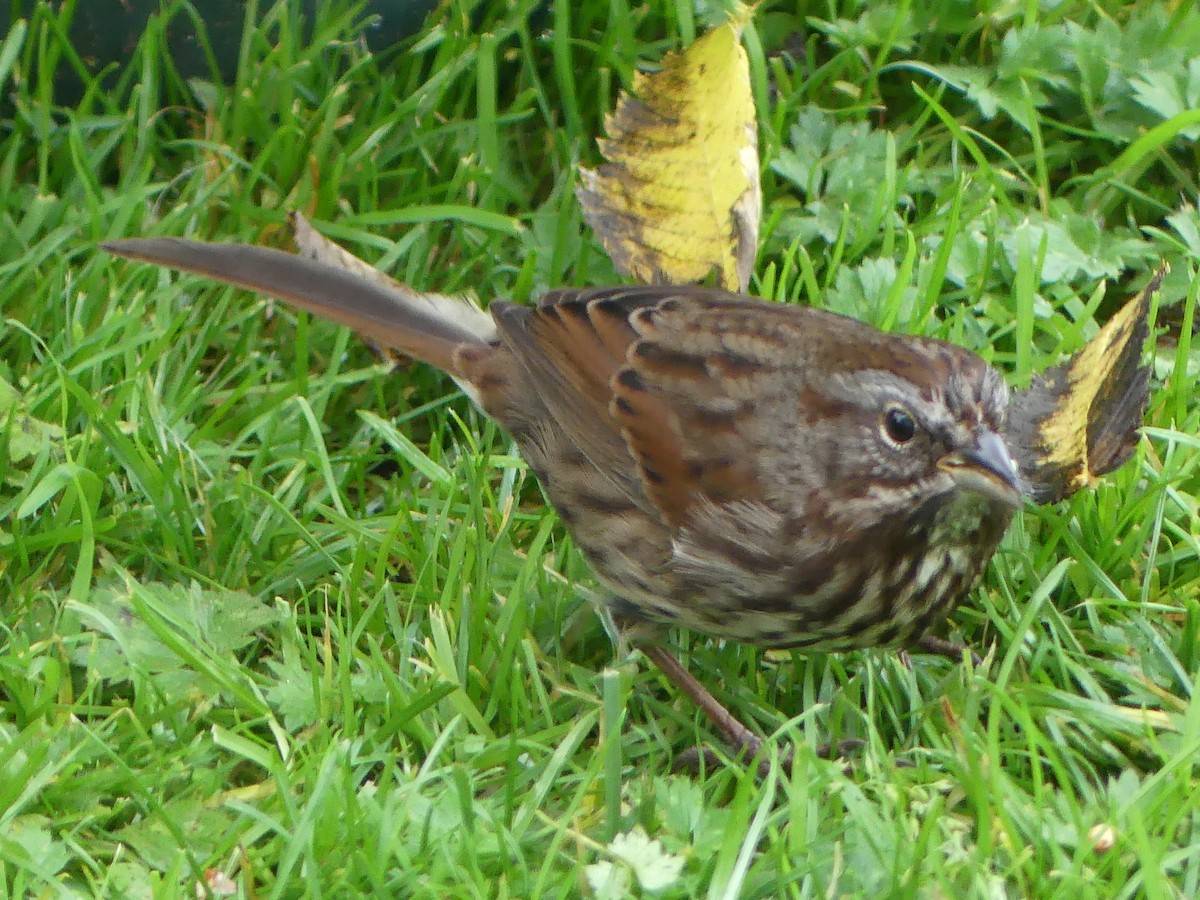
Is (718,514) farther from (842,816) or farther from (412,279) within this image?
(412,279)

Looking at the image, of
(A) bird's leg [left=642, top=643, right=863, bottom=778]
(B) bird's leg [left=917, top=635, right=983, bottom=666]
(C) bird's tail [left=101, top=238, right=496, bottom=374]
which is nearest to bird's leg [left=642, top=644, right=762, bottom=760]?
(A) bird's leg [left=642, top=643, right=863, bottom=778]

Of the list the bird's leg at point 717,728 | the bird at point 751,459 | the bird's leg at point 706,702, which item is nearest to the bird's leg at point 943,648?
the bird at point 751,459

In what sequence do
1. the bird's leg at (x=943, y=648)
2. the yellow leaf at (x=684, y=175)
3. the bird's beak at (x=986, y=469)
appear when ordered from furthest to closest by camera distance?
the yellow leaf at (x=684, y=175)
the bird's leg at (x=943, y=648)
the bird's beak at (x=986, y=469)

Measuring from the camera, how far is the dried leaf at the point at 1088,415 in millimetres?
3555

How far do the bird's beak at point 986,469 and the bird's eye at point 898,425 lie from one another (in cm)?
7

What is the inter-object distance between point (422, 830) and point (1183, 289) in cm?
237

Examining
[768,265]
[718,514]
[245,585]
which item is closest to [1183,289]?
[768,265]

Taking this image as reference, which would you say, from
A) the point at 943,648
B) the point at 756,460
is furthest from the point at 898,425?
the point at 943,648

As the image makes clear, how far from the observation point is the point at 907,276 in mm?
4016

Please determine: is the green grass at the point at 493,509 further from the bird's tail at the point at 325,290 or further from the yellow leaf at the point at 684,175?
the bird's tail at the point at 325,290

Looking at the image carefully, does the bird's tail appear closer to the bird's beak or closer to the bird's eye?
the bird's eye

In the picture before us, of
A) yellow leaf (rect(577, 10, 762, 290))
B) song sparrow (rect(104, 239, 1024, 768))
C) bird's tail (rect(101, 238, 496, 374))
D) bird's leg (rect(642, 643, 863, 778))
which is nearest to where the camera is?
song sparrow (rect(104, 239, 1024, 768))

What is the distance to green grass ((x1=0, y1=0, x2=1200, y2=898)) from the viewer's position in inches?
117

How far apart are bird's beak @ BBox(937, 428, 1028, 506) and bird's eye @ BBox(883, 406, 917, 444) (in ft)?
0.24
